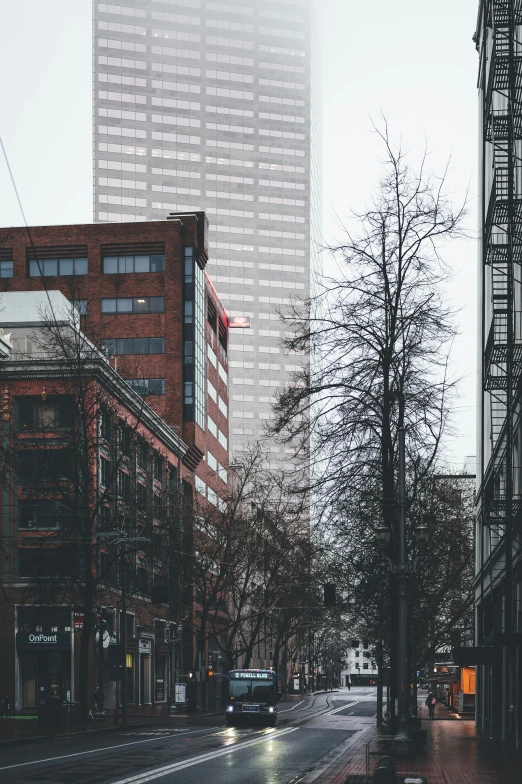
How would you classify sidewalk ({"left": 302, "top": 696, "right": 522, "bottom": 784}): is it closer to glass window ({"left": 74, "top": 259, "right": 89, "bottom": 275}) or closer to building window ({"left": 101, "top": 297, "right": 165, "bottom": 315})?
building window ({"left": 101, "top": 297, "right": 165, "bottom": 315})

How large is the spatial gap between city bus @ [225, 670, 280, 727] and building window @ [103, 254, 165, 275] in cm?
4914

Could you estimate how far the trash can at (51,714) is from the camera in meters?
41.1

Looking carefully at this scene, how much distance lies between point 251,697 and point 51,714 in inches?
498

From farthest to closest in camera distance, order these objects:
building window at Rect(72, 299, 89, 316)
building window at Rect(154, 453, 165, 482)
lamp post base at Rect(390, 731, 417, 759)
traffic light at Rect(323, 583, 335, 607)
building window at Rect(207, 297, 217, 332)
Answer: building window at Rect(207, 297, 217, 332)
building window at Rect(154, 453, 165, 482)
traffic light at Rect(323, 583, 335, 607)
building window at Rect(72, 299, 89, 316)
lamp post base at Rect(390, 731, 417, 759)

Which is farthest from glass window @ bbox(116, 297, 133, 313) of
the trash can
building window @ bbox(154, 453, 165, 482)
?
the trash can

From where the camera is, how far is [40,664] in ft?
209

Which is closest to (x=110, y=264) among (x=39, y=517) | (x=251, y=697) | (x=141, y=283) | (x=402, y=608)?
(x=141, y=283)

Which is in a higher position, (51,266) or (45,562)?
(51,266)

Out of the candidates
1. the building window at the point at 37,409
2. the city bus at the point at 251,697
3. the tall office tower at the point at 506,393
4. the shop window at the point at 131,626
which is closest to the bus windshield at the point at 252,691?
the city bus at the point at 251,697

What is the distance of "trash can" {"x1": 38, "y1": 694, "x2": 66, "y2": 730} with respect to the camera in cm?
4109

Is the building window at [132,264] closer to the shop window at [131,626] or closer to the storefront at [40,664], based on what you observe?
the shop window at [131,626]

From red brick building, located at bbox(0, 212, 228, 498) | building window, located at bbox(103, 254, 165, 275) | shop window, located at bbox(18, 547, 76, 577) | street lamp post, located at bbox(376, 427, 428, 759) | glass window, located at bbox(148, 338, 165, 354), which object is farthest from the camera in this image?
building window, located at bbox(103, 254, 165, 275)

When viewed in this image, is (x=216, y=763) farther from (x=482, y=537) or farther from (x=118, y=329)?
(x=118, y=329)

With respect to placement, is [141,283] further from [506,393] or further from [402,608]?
[402,608]
